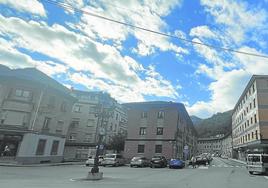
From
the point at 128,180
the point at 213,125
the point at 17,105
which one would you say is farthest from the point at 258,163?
the point at 213,125

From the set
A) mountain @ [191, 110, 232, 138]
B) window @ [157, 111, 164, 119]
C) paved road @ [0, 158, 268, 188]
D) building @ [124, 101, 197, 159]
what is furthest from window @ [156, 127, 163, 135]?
mountain @ [191, 110, 232, 138]

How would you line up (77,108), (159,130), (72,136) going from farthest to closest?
1. (77,108)
2. (72,136)
3. (159,130)

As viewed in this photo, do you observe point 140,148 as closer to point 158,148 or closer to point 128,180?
point 158,148

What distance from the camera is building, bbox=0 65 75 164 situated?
31.7m

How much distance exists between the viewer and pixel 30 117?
33.6 metres

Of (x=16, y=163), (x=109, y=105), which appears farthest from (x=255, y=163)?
(x=16, y=163)

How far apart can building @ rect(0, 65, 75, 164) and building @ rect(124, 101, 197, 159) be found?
13412 millimetres

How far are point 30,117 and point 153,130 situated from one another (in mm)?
21175

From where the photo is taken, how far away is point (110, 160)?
34.1 metres

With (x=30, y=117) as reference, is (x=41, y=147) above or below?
below

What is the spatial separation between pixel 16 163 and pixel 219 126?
137 meters

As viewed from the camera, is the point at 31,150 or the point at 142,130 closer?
the point at 31,150

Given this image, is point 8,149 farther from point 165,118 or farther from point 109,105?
point 165,118

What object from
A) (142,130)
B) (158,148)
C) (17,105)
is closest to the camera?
(17,105)
